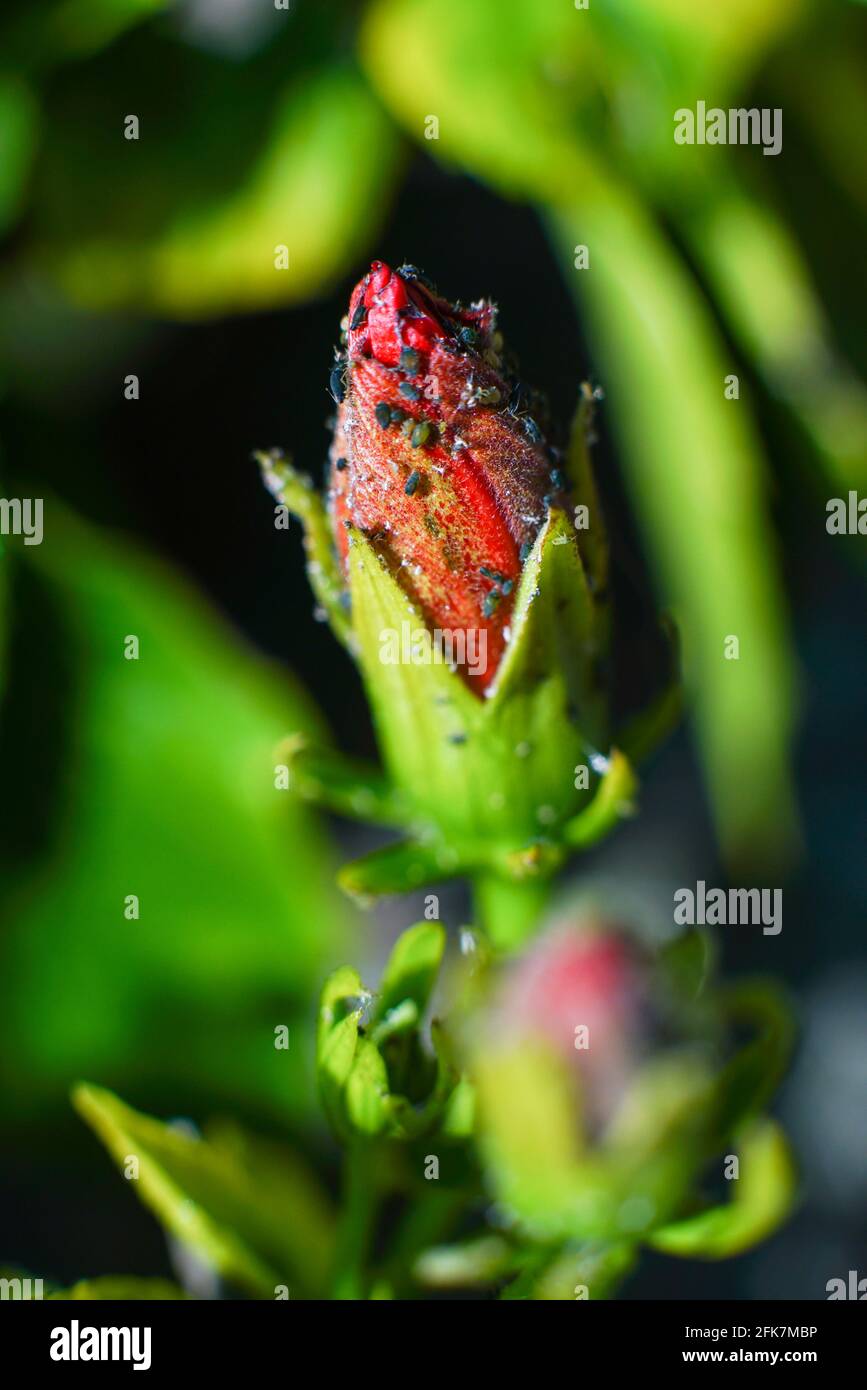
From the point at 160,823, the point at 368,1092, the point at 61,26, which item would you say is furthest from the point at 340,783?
the point at 61,26

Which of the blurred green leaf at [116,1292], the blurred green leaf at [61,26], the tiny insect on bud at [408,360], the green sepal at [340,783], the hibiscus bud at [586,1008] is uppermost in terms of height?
the blurred green leaf at [61,26]

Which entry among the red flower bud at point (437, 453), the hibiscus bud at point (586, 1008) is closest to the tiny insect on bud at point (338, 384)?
the red flower bud at point (437, 453)

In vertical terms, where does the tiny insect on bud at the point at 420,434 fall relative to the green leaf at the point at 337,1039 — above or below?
above

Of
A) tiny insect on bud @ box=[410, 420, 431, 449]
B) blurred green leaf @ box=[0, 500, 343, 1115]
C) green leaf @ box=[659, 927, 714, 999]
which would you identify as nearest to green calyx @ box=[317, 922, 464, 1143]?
green leaf @ box=[659, 927, 714, 999]

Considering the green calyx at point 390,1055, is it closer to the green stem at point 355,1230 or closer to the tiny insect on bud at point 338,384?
the green stem at point 355,1230

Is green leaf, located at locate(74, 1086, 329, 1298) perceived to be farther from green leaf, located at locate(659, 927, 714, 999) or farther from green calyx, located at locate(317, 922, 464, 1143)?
green leaf, located at locate(659, 927, 714, 999)

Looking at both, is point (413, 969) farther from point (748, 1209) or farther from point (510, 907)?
point (748, 1209)
